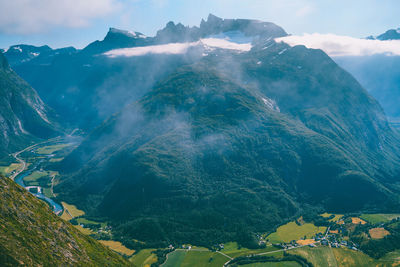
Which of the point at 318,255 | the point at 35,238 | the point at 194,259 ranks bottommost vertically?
the point at 194,259

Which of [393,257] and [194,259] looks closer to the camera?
[393,257]

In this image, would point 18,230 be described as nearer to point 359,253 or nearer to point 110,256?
point 110,256

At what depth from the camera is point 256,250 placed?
634ft

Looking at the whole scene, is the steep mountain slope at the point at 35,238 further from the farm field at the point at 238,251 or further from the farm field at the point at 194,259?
the farm field at the point at 238,251

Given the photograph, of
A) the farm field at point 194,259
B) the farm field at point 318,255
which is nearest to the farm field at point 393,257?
the farm field at point 318,255

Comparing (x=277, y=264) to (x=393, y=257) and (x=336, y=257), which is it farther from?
(x=393, y=257)

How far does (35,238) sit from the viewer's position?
100938 millimetres

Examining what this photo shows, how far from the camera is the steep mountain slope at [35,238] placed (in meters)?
88.9

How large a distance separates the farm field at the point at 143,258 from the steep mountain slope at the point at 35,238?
49.7 meters

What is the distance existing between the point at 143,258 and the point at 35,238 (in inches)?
3856

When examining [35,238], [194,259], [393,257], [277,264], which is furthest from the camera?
[194,259]

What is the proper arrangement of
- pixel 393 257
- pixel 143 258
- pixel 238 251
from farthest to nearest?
pixel 238 251
pixel 143 258
pixel 393 257

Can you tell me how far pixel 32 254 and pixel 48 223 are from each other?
23.1 m

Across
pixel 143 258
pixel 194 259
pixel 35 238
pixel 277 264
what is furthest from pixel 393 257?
pixel 35 238
